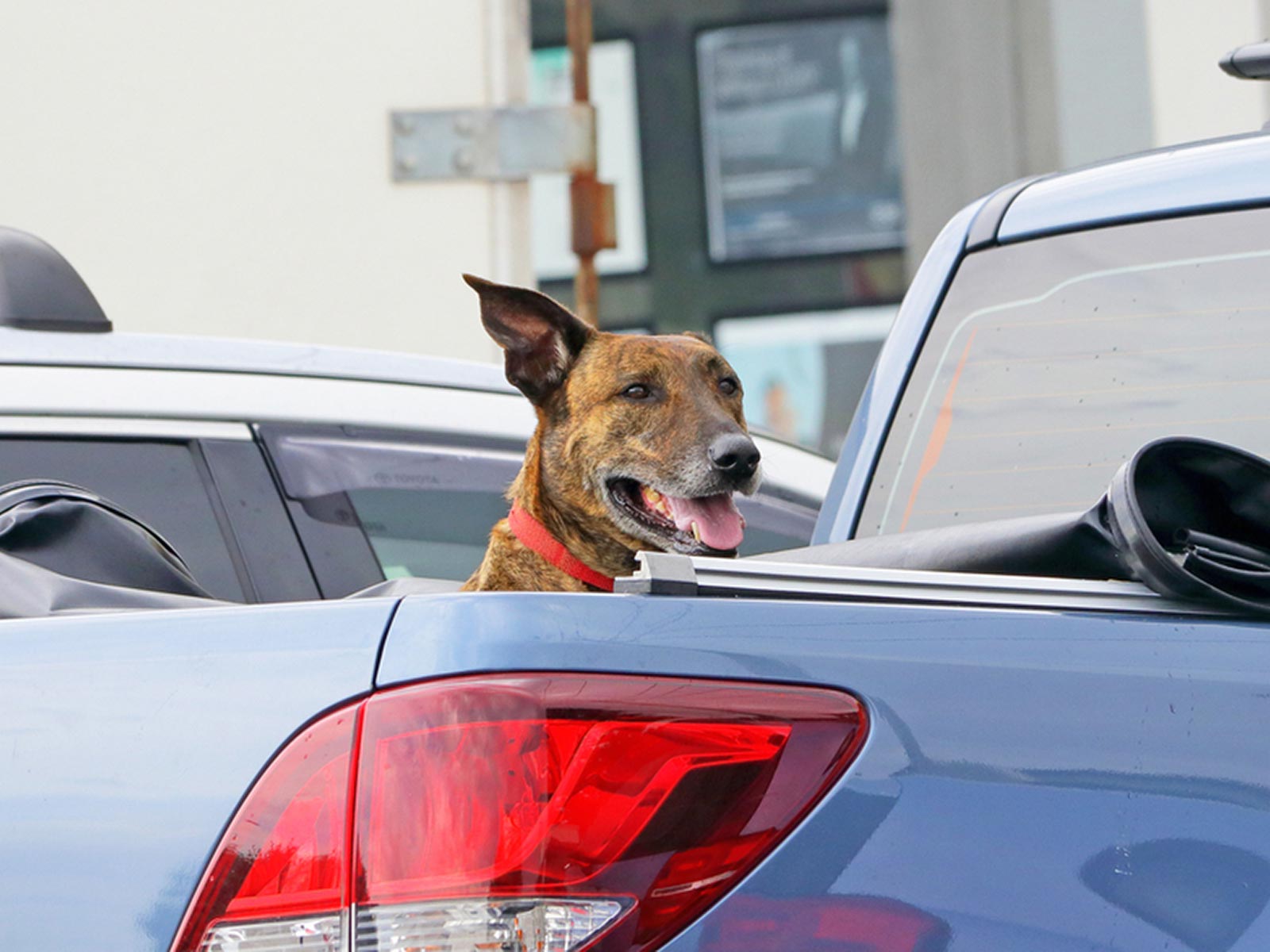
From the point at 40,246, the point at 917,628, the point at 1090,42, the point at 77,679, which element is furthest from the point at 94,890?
the point at 1090,42

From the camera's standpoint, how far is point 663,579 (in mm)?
1312

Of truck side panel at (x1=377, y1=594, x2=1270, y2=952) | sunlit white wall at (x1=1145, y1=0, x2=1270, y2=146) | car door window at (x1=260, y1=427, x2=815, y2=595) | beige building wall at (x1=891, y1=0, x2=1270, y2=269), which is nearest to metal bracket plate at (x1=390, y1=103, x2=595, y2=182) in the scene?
beige building wall at (x1=891, y1=0, x2=1270, y2=269)

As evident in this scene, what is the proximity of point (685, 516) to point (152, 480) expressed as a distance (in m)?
1.00

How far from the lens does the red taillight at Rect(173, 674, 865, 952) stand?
4.07ft

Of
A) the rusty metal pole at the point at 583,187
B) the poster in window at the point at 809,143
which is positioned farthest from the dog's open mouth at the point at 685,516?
the poster in window at the point at 809,143

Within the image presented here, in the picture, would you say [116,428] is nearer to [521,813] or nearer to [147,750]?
[147,750]

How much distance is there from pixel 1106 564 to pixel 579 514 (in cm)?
193

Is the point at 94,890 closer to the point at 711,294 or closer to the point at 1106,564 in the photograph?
the point at 1106,564

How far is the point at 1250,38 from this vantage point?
764cm

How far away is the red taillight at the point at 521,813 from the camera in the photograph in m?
1.24

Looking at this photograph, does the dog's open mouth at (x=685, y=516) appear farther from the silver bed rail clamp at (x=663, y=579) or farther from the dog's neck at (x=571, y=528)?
the silver bed rail clamp at (x=663, y=579)

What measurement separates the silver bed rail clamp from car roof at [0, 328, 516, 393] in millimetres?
2237

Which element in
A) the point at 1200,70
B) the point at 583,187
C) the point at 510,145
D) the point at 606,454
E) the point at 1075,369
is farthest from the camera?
the point at 1200,70

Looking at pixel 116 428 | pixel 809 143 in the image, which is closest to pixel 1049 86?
pixel 809 143
